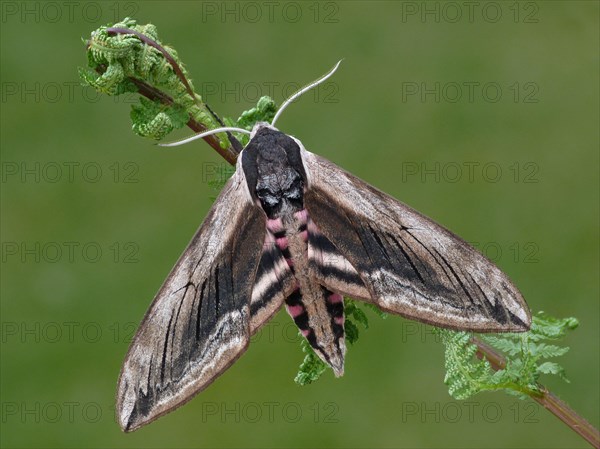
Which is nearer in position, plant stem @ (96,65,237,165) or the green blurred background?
plant stem @ (96,65,237,165)

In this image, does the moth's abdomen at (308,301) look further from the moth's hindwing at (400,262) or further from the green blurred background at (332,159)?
the green blurred background at (332,159)

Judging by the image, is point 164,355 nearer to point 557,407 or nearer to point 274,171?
point 274,171

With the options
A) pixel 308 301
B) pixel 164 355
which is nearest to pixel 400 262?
pixel 308 301

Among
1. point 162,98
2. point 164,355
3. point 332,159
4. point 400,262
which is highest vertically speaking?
point 332,159

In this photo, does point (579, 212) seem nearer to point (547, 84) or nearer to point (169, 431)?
point (547, 84)

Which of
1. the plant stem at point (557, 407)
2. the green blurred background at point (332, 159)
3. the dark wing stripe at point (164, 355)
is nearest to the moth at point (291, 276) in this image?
the dark wing stripe at point (164, 355)

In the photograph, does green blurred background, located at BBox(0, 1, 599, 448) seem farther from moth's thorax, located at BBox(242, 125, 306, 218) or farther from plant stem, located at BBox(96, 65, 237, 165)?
plant stem, located at BBox(96, 65, 237, 165)

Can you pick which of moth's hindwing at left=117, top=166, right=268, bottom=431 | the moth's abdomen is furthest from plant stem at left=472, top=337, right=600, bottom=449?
moth's hindwing at left=117, top=166, right=268, bottom=431
